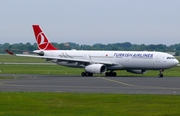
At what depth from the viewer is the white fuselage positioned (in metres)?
62.5

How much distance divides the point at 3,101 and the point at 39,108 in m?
3.65

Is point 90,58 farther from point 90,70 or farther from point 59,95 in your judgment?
point 59,95

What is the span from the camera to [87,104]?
28734 mm

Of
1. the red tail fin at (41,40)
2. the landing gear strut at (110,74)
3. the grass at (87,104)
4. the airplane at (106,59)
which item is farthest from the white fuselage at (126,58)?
the grass at (87,104)

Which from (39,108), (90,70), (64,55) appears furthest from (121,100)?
(64,55)

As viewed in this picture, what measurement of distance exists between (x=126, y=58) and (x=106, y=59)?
2.91 metres

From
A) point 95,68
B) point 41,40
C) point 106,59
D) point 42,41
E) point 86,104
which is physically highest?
point 41,40

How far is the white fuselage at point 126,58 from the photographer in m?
62.5

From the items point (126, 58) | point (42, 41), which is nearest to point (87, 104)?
point (126, 58)

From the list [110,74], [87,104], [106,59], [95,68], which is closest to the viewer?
[87,104]

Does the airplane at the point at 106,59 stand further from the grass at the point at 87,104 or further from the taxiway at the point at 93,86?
the grass at the point at 87,104

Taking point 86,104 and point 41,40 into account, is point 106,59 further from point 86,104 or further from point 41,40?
point 86,104

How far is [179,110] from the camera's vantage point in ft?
85.6

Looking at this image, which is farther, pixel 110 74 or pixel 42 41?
pixel 42 41
